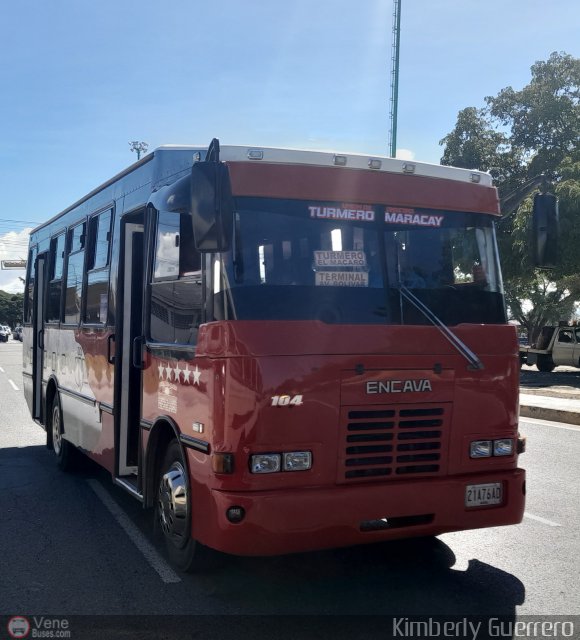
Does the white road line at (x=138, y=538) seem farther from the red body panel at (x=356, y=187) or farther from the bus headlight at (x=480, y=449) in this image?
the red body panel at (x=356, y=187)

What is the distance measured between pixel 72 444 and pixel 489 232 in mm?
5474

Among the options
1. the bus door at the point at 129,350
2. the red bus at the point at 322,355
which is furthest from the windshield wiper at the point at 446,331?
the bus door at the point at 129,350

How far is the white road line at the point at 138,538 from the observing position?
5.32 m

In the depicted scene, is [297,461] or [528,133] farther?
[528,133]

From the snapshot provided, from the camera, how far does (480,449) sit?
5023 mm

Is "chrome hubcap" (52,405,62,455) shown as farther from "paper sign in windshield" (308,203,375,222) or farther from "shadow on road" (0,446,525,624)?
"paper sign in windshield" (308,203,375,222)

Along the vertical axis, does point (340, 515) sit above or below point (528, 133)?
below

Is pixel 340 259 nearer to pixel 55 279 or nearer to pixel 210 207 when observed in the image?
pixel 210 207

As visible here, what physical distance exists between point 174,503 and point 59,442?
4.46 metres

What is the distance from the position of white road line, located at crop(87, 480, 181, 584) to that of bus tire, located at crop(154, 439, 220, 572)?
3.6 inches

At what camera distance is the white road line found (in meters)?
5.32

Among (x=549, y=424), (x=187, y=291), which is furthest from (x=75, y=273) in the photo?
(x=549, y=424)

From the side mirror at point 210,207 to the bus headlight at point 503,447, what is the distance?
7.38 ft

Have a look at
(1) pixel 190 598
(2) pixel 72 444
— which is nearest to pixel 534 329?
(2) pixel 72 444
